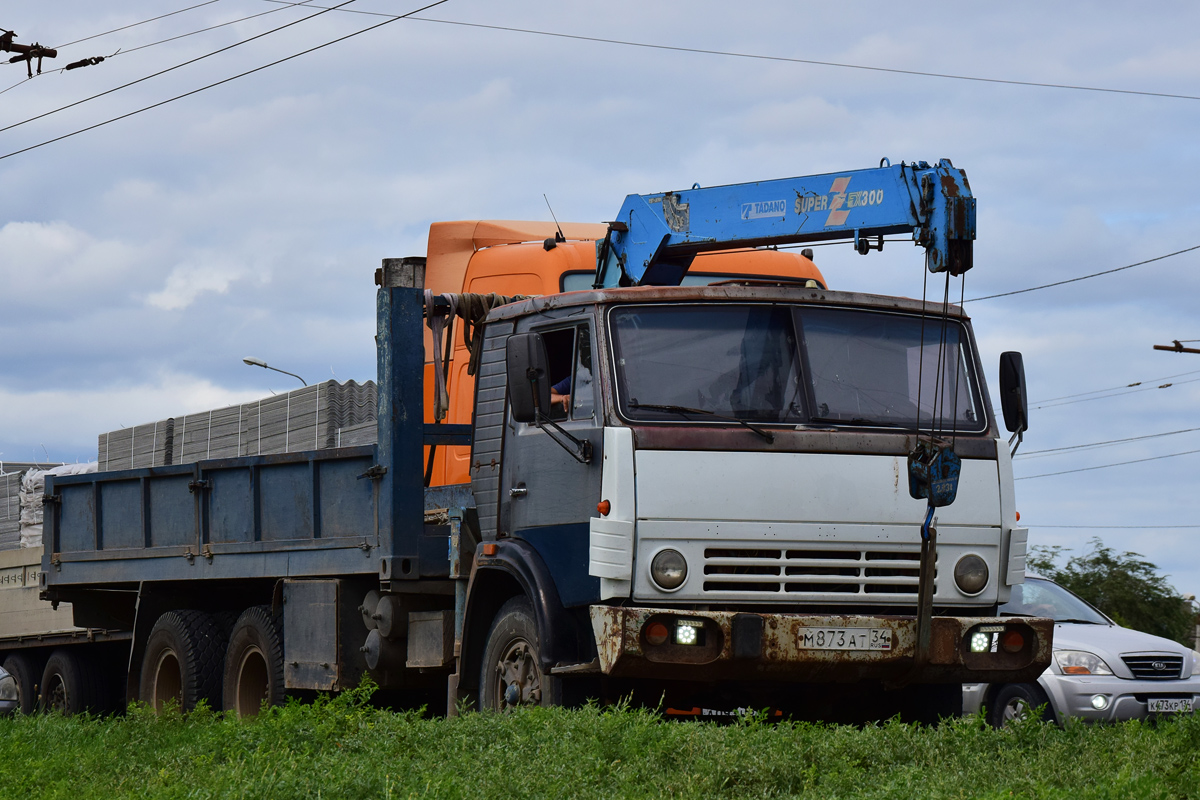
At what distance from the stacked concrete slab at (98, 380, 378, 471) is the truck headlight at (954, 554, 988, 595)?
4.50m

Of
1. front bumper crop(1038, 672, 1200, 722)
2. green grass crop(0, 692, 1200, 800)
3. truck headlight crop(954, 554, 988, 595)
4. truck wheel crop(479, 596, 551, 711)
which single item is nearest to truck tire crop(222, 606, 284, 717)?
truck wheel crop(479, 596, 551, 711)

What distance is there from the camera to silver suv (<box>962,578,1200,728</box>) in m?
10.9

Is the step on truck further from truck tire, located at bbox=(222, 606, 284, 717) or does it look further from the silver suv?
the silver suv

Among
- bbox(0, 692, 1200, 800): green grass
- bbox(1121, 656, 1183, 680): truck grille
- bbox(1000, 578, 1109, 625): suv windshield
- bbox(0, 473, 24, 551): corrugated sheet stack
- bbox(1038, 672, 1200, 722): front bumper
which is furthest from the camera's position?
bbox(0, 473, 24, 551): corrugated sheet stack

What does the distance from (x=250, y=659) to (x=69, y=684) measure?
4225 millimetres

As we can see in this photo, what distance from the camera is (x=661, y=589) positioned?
7.29m

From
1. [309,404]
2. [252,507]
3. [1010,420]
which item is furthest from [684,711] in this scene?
[309,404]

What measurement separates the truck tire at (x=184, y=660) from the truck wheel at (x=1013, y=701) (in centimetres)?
579

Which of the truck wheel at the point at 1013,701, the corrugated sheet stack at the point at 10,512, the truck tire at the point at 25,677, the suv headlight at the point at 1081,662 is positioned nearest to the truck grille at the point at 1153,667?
the suv headlight at the point at 1081,662

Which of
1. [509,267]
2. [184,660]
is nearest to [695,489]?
[509,267]

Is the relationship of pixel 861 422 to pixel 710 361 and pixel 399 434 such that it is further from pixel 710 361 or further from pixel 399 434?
pixel 399 434

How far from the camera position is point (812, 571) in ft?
24.5

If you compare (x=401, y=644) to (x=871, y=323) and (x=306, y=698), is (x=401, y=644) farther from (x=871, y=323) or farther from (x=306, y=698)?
(x=871, y=323)

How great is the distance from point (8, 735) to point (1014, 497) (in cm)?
650
